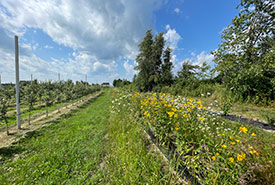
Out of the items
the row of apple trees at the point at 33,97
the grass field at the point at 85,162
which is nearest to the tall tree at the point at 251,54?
the grass field at the point at 85,162

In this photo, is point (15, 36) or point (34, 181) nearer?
point (34, 181)

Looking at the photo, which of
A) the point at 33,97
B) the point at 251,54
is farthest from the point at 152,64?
the point at 33,97

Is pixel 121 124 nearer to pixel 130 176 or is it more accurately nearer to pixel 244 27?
pixel 130 176

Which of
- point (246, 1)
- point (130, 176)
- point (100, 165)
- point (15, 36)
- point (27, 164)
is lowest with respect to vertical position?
point (27, 164)

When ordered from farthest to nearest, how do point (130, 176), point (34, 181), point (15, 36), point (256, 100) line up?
point (256, 100), point (15, 36), point (34, 181), point (130, 176)

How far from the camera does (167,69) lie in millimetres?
16031

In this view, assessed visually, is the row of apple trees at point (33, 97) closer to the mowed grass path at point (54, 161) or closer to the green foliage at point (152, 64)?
the mowed grass path at point (54, 161)

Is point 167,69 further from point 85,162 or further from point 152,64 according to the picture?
point 85,162

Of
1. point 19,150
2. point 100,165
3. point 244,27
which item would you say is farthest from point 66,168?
point 244,27

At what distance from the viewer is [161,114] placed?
225cm

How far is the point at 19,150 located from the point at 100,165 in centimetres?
298

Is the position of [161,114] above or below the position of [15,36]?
below

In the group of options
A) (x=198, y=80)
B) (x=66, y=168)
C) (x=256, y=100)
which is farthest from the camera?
(x=198, y=80)

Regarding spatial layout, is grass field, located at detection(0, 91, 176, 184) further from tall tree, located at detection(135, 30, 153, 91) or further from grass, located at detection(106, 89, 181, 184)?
tall tree, located at detection(135, 30, 153, 91)
